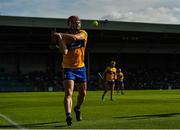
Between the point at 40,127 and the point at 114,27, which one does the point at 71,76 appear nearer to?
the point at 40,127

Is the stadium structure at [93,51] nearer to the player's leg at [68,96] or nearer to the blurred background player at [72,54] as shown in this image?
the blurred background player at [72,54]

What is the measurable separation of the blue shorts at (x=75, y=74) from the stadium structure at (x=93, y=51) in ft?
160

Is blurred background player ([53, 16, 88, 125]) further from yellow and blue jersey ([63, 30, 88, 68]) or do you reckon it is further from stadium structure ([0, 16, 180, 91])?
stadium structure ([0, 16, 180, 91])

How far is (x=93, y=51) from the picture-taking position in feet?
229

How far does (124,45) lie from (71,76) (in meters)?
59.4

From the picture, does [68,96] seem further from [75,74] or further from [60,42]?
[60,42]

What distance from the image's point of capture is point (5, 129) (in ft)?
34.8

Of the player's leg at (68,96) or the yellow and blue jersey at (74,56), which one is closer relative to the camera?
the player's leg at (68,96)

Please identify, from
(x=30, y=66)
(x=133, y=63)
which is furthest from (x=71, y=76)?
(x=133, y=63)

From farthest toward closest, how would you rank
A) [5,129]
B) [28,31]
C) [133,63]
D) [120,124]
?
[133,63]
[28,31]
[120,124]
[5,129]

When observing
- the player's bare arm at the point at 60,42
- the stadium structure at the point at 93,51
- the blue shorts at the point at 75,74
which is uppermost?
the player's bare arm at the point at 60,42

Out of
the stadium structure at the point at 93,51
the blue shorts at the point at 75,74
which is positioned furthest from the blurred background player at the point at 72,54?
the stadium structure at the point at 93,51

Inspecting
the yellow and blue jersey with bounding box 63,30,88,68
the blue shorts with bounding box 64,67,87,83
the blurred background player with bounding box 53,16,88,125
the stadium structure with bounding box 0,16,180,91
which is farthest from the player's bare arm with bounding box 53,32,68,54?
the stadium structure with bounding box 0,16,180,91

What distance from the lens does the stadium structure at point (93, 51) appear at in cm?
6253
